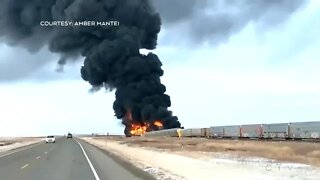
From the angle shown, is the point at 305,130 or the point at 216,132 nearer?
the point at 305,130

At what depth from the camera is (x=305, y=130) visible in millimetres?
43500

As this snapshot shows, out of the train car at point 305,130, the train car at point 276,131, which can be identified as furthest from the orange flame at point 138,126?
the train car at point 305,130

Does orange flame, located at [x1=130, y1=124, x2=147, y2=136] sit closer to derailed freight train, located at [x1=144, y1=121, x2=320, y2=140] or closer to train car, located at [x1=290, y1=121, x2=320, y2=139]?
derailed freight train, located at [x1=144, y1=121, x2=320, y2=140]

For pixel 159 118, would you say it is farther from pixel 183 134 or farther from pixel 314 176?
pixel 314 176

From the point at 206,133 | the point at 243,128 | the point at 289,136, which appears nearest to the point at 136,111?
the point at 206,133

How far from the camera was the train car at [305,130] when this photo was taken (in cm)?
4191

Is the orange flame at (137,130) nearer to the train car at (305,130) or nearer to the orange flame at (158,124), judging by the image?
the orange flame at (158,124)

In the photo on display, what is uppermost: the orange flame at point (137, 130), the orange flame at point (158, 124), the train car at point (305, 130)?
the orange flame at point (158, 124)

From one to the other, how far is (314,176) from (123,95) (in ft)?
244

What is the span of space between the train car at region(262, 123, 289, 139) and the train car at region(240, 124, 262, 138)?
1.24 m

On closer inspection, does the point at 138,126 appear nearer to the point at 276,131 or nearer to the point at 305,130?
the point at 276,131

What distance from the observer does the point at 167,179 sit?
18.3 meters

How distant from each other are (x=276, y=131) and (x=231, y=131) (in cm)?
1706

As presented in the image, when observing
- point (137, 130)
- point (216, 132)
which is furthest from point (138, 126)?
point (216, 132)
